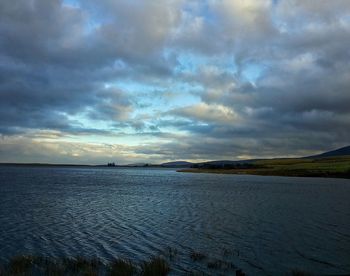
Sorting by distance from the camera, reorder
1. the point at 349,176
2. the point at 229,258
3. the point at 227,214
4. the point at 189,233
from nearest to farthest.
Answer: the point at 229,258 < the point at 189,233 < the point at 227,214 < the point at 349,176

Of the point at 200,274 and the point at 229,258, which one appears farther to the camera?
the point at 229,258

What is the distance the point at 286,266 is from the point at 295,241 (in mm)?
7113

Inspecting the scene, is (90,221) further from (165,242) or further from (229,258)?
(229,258)

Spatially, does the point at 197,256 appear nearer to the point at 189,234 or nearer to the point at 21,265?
the point at 189,234

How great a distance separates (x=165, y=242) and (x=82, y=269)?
29.2 ft

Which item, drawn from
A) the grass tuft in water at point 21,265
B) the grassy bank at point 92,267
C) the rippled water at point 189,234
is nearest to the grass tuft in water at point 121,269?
the grassy bank at point 92,267

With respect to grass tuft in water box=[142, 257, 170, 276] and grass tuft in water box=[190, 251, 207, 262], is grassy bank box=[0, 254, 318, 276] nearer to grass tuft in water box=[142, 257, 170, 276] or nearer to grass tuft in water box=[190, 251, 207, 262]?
grass tuft in water box=[142, 257, 170, 276]

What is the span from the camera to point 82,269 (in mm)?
17844

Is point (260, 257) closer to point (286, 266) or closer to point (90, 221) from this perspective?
point (286, 266)

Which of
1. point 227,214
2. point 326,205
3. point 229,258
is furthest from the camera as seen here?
point 326,205

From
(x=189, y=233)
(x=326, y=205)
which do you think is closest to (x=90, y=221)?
(x=189, y=233)

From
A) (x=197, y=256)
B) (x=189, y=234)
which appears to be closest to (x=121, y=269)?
(x=197, y=256)

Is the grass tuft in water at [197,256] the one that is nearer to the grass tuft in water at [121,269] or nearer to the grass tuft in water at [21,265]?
the grass tuft in water at [121,269]

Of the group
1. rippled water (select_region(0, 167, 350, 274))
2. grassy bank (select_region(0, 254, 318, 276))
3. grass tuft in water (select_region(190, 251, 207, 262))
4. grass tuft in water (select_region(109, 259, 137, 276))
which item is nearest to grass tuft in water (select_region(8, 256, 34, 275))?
grassy bank (select_region(0, 254, 318, 276))
